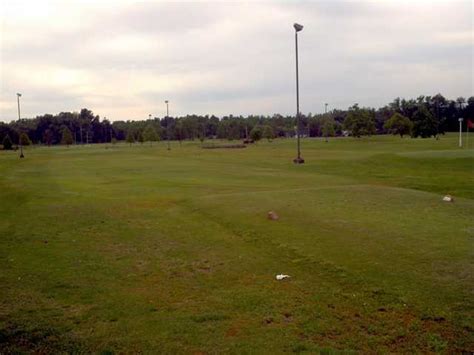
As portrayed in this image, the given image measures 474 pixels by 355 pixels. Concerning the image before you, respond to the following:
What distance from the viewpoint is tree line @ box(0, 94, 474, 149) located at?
11025cm

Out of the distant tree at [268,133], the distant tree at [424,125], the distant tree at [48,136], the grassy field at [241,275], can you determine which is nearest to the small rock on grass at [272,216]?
the grassy field at [241,275]

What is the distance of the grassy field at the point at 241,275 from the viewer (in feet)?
21.6

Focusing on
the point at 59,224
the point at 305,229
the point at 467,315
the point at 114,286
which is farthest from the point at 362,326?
the point at 59,224

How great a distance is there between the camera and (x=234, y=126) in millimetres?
150250

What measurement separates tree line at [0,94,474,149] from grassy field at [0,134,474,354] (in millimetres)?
85055

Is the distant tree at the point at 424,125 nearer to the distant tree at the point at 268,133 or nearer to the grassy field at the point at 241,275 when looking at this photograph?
the distant tree at the point at 268,133

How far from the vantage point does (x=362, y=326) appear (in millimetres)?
6832

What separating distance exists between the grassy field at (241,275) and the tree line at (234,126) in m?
85.1

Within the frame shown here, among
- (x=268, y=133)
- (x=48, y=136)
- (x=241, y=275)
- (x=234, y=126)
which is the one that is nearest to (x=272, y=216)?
(x=241, y=275)

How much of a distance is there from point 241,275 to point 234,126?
142059 mm

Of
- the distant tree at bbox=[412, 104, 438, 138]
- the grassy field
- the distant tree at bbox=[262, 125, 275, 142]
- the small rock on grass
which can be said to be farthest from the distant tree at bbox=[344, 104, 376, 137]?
the small rock on grass

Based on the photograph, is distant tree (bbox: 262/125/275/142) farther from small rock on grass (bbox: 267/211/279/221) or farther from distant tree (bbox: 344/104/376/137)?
small rock on grass (bbox: 267/211/279/221)

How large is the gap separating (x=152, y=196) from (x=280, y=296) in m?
13.2

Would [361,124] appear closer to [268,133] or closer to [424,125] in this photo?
[424,125]
